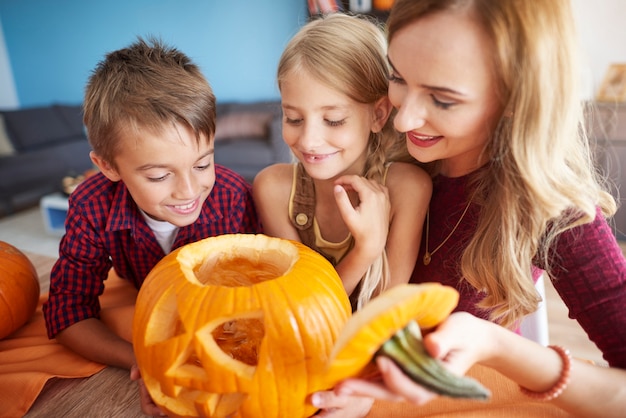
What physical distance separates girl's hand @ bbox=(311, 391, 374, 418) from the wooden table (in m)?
0.29

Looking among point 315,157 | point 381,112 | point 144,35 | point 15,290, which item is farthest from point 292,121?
point 144,35

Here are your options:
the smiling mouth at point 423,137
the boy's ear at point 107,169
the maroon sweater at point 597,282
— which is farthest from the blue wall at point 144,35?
the maroon sweater at point 597,282

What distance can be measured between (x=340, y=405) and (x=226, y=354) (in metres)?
0.17

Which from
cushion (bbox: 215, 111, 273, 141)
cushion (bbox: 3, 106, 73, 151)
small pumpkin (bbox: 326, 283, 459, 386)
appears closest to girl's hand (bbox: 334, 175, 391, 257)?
small pumpkin (bbox: 326, 283, 459, 386)

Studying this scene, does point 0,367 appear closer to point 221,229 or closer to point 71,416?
point 71,416

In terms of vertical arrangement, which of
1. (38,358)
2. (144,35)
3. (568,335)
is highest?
(144,35)

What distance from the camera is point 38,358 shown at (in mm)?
912

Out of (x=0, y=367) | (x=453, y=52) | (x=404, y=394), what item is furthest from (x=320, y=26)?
(x=0, y=367)

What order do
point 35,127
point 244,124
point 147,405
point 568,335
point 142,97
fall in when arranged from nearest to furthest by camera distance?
point 147,405, point 142,97, point 568,335, point 244,124, point 35,127

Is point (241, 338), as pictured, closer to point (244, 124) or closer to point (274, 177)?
point (274, 177)

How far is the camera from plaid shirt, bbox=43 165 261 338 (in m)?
1.02

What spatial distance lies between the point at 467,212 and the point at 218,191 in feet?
1.86

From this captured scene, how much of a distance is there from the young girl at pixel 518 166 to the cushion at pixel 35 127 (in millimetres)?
4968

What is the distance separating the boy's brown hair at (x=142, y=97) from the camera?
93 centimetres
